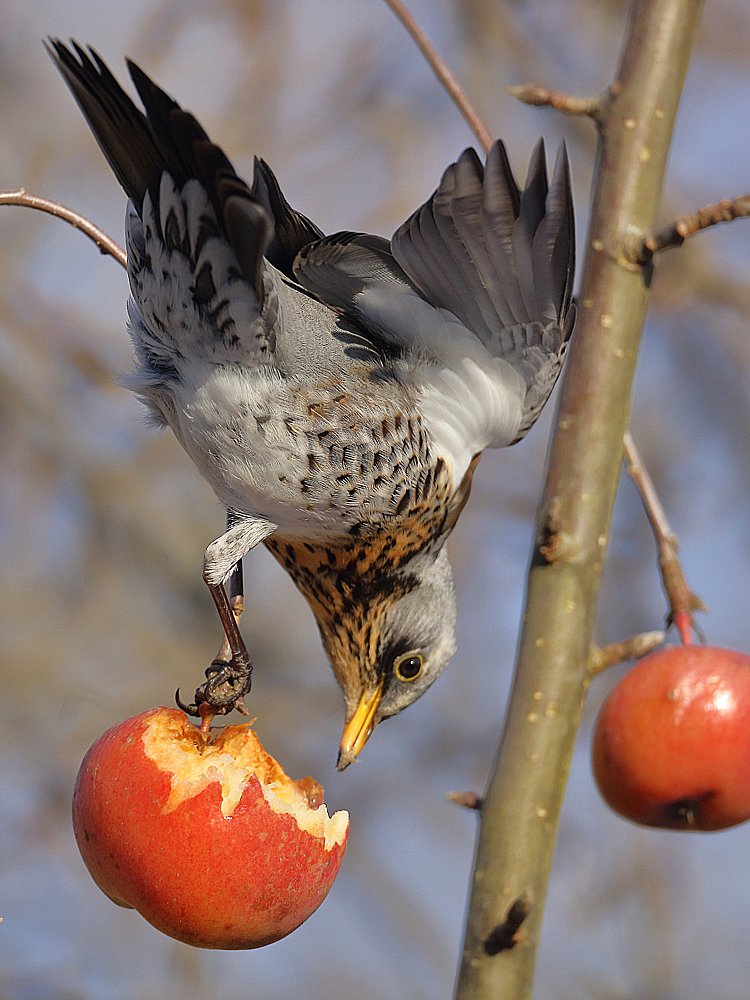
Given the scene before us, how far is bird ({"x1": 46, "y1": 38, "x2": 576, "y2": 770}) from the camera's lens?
72.5 inches

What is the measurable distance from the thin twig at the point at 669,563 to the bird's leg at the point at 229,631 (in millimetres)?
797

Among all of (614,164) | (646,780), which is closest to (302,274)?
(614,164)

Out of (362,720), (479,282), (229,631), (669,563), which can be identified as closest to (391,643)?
(362,720)

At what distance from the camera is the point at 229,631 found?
1.98 m

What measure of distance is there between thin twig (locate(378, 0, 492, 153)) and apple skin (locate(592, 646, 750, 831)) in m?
1.11

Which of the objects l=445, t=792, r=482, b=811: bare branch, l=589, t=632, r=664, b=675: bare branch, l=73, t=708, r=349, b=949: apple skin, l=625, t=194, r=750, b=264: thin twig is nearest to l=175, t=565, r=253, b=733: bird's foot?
l=73, t=708, r=349, b=949: apple skin

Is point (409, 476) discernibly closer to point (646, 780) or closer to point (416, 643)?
point (416, 643)

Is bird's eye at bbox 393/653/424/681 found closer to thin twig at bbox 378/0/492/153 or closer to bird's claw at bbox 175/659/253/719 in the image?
bird's claw at bbox 175/659/253/719

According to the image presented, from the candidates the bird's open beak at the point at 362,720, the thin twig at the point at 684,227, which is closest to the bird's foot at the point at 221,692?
the bird's open beak at the point at 362,720

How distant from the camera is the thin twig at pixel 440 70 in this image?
1855 mm

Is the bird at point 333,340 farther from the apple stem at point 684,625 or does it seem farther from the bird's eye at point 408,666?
the apple stem at point 684,625

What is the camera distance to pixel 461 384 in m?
2.14

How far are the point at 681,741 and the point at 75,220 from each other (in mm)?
1572

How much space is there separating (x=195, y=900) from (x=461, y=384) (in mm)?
1193
